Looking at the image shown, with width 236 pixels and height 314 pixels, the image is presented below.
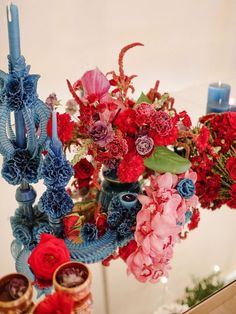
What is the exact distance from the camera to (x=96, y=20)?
4.81ft

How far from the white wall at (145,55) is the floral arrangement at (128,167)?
0.07 meters

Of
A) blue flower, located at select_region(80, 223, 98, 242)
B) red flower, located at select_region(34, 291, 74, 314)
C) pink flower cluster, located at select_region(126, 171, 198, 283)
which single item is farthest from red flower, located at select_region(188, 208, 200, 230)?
red flower, located at select_region(34, 291, 74, 314)

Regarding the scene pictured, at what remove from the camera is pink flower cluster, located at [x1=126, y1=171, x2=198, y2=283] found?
0.67m

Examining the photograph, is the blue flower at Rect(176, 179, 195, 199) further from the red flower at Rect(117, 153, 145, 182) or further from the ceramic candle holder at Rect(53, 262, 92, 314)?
the ceramic candle holder at Rect(53, 262, 92, 314)

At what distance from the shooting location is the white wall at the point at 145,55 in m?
0.78

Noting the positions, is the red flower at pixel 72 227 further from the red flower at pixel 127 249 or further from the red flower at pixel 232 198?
the red flower at pixel 232 198

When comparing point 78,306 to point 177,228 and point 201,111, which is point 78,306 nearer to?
point 177,228

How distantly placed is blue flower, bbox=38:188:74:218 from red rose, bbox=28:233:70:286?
133 millimetres

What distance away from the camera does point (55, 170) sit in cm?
65

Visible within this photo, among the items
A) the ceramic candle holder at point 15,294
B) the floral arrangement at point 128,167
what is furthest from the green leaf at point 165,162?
the ceramic candle holder at point 15,294

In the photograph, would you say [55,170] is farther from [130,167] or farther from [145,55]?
→ [145,55]

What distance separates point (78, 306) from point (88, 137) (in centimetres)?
35

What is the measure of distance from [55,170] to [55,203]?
0.08 meters

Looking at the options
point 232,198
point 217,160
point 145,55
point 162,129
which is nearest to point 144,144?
point 162,129
